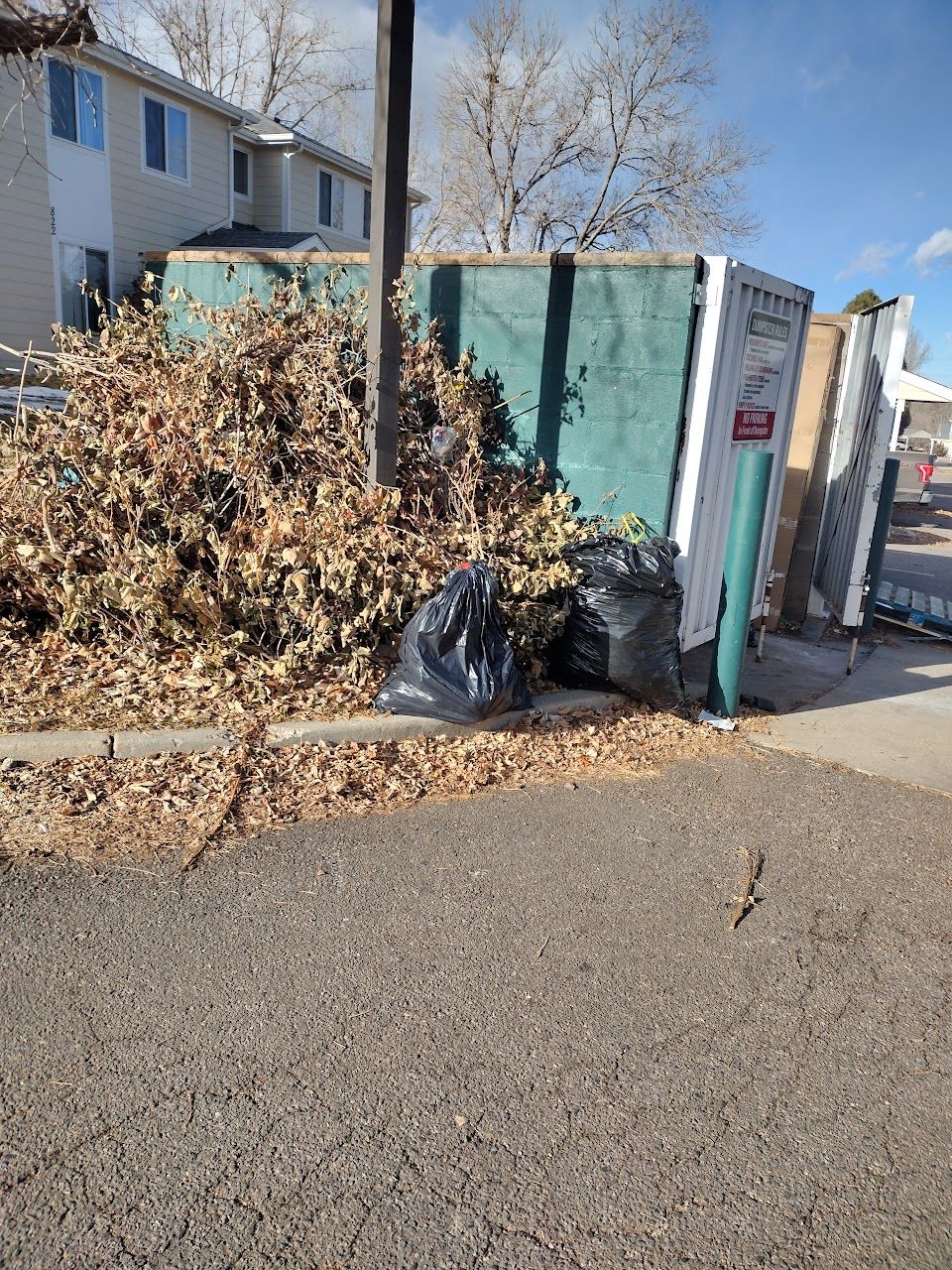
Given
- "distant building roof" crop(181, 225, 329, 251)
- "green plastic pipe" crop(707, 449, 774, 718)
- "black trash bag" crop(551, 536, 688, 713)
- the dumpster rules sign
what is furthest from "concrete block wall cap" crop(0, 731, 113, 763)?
"distant building roof" crop(181, 225, 329, 251)

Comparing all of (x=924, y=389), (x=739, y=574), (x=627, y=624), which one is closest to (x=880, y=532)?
(x=739, y=574)

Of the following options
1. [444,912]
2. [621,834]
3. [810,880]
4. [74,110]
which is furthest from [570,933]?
[74,110]

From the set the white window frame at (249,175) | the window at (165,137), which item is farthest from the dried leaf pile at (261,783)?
the white window frame at (249,175)

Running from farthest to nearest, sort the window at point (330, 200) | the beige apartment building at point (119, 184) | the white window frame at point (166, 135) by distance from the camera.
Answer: the window at point (330, 200), the white window frame at point (166, 135), the beige apartment building at point (119, 184)

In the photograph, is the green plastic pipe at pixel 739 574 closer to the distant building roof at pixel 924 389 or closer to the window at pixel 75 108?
the window at pixel 75 108

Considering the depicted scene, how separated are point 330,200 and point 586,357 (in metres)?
16.7

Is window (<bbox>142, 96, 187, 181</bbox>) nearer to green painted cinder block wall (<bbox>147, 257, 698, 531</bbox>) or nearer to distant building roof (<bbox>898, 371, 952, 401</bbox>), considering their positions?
green painted cinder block wall (<bbox>147, 257, 698, 531</bbox>)

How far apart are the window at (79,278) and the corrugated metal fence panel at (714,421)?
11157mm

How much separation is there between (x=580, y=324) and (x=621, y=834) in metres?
3.68

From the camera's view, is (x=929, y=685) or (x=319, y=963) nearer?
(x=319, y=963)

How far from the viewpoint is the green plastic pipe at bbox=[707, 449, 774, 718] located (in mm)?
5484

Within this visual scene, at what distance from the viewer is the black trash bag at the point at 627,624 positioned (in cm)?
543

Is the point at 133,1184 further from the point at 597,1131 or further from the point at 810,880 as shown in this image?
the point at 810,880

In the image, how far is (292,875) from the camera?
141 inches
